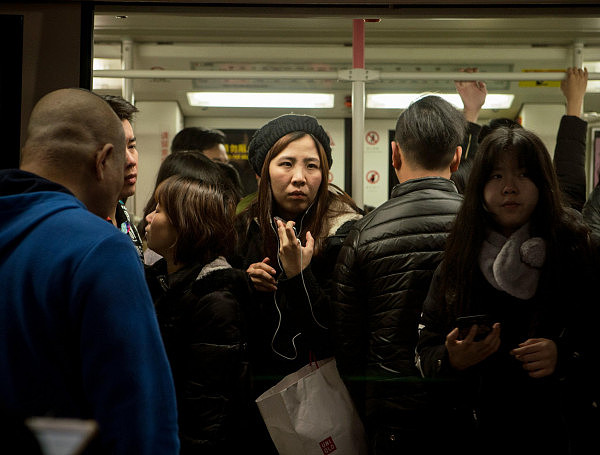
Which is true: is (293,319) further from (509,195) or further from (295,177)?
(509,195)

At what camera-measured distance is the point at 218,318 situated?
230 cm

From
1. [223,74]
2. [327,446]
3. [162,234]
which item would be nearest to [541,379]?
[327,446]

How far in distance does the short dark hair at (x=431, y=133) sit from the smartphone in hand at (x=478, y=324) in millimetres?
674

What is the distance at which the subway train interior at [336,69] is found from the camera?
12.6 ft

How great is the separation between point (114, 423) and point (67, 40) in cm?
185

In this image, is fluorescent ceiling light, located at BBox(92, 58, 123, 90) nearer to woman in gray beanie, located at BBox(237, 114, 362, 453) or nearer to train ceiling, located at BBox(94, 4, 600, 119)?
train ceiling, located at BBox(94, 4, 600, 119)

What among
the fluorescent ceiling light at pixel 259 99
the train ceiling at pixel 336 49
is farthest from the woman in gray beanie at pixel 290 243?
the fluorescent ceiling light at pixel 259 99

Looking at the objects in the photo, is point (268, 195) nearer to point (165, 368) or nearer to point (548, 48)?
point (165, 368)

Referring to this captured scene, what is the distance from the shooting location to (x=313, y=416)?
230 cm

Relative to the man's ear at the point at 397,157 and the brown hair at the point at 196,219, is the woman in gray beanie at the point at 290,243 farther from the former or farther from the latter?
the man's ear at the point at 397,157

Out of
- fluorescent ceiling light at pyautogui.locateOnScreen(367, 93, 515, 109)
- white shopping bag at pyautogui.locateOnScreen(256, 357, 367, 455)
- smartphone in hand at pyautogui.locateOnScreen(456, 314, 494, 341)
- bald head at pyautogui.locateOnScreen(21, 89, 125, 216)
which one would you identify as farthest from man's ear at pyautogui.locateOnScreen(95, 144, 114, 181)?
fluorescent ceiling light at pyautogui.locateOnScreen(367, 93, 515, 109)

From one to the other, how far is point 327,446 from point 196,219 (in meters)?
0.97

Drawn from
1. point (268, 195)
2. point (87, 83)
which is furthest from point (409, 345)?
point (87, 83)

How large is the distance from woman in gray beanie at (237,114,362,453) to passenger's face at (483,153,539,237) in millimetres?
678
